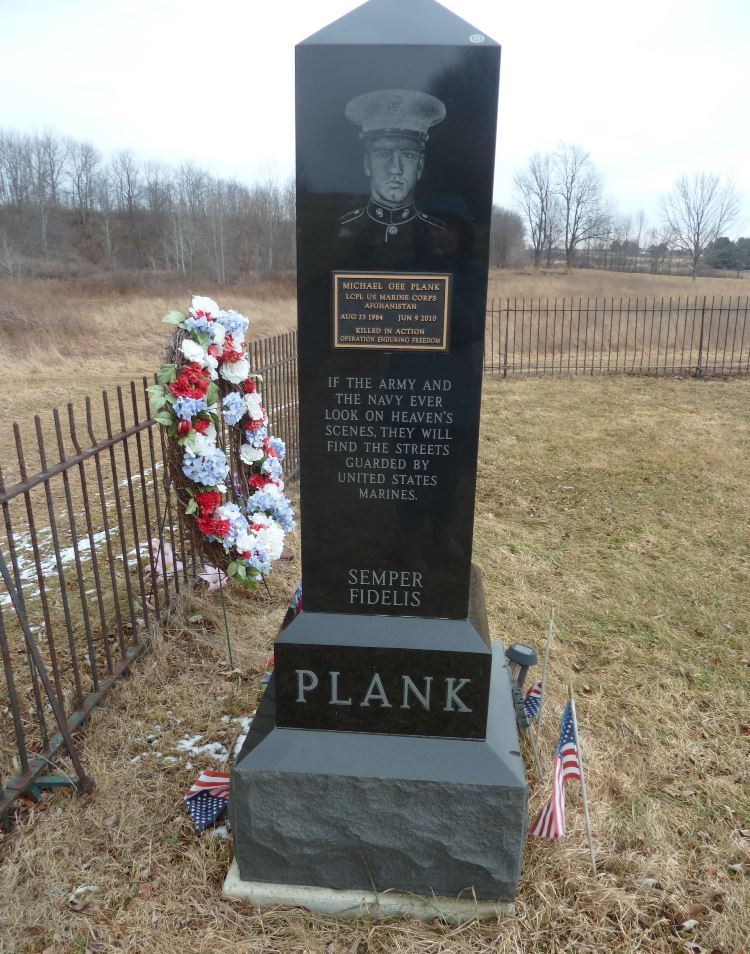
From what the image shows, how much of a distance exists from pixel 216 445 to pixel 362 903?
7.93 ft

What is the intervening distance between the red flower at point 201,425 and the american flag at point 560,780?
2.28 meters

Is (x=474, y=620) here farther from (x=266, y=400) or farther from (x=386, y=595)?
(x=266, y=400)

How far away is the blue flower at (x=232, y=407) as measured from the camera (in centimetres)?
405

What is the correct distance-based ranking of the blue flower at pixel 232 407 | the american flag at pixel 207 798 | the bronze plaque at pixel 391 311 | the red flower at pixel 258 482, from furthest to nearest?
the red flower at pixel 258 482
the blue flower at pixel 232 407
the american flag at pixel 207 798
the bronze plaque at pixel 391 311

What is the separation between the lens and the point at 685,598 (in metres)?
5.24

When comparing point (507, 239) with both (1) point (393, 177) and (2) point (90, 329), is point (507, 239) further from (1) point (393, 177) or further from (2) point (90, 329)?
(1) point (393, 177)

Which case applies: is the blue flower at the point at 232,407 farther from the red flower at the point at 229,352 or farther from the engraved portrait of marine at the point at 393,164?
the engraved portrait of marine at the point at 393,164

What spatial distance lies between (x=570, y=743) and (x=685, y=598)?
3078 millimetres

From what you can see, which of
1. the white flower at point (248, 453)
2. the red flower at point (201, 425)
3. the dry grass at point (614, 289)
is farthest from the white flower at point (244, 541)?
the dry grass at point (614, 289)

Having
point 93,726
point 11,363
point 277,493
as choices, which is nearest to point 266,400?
point 277,493

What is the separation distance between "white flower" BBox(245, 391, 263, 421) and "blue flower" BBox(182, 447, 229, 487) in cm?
50

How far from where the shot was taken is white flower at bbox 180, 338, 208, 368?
3.67 meters

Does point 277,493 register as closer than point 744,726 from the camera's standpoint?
No

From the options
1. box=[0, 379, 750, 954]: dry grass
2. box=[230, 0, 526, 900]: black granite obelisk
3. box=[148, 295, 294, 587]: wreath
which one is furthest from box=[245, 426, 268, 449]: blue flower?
box=[230, 0, 526, 900]: black granite obelisk
